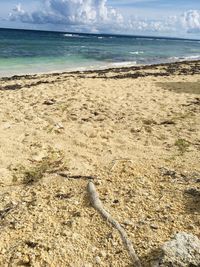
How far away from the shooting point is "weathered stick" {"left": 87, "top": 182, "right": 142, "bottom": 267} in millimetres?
4284

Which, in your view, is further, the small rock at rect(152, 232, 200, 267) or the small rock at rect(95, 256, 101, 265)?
the small rock at rect(95, 256, 101, 265)

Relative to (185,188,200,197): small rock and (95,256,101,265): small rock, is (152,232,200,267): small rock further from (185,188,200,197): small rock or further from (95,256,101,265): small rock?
(185,188,200,197): small rock

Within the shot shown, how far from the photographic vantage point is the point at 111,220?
16.1 feet

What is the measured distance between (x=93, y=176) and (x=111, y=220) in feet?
4.43

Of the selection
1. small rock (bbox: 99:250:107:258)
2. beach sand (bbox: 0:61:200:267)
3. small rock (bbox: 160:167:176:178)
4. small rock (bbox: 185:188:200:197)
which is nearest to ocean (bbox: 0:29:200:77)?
beach sand (bbox: 0:61:200:267)

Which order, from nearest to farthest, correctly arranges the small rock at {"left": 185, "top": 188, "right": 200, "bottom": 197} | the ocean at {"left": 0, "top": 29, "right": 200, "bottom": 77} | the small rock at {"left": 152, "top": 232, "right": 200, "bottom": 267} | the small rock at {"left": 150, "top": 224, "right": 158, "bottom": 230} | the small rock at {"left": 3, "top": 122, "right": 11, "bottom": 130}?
the small rock at {"left": 152, "top": 232, "right": 200, "bottom": 267}
the small rock at {"left": 150, "top": 224, "right": 158, "bottom": 230}
the small rock at {"left": 185, "top": 188, "right": 200, "bottom": 197}
the small rock at {"left": 3, "top": 122, "right": 11, "bottom": 130}
the ocean at {"left": 0, "top": 29, "right": 200, "bottom": 77}

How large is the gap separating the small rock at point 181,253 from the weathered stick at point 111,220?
1.14 ft

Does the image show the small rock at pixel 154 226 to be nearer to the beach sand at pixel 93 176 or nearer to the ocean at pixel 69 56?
the beach sand at pixel 93 176

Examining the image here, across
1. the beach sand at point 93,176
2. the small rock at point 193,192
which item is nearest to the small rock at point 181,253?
the beach sand at point 93,176

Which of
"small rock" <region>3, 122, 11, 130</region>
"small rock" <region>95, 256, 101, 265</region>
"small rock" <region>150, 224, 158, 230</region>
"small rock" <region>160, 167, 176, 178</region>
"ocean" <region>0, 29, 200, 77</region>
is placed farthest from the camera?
"ocean" <region>0, 29, 200, 77</region>

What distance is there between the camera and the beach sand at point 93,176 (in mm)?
4527

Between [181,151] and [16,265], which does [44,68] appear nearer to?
[181,151]

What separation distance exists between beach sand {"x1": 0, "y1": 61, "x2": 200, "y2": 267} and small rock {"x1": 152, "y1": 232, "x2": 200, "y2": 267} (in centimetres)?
47

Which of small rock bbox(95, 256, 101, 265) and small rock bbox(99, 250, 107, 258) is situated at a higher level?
small rock bbox(99, 250, 107, 258)
